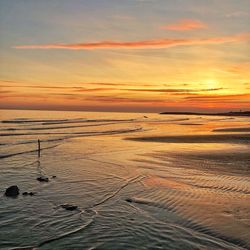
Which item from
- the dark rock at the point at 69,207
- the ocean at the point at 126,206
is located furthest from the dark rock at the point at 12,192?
the dark rock at the point at 69,207

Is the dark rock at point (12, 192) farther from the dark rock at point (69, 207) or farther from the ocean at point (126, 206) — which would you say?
the dark rock at point (69, 207)

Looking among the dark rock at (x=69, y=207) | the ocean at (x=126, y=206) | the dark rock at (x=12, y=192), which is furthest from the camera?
the dark rock at (x=12, y=192)

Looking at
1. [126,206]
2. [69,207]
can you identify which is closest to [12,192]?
[69,207]

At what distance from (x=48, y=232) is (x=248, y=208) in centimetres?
599

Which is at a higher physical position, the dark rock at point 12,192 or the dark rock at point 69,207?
the dark rock at point 12,192

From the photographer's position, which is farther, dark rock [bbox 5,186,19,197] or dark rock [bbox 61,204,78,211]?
dark rock [bbox 5,186,19,197]

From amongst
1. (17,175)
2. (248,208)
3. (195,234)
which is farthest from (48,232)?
(17,175)

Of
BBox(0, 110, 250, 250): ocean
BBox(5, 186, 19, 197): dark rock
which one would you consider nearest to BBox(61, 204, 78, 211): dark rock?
BBox(0, 110, 250, 250): ocean

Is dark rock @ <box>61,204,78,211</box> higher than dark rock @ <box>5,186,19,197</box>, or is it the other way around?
dark rock @ <box>5,186,19,197</box>

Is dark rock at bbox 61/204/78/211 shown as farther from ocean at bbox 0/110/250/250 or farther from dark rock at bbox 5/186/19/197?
dark rock at bbox 5/186/19/197

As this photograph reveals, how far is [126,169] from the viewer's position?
657 inches

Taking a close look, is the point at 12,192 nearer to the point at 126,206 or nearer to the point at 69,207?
the point at 69,207

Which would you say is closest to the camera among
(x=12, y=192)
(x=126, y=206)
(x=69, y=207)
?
(x=69, y=207)

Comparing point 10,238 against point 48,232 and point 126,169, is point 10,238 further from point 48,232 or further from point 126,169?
point 126,169
